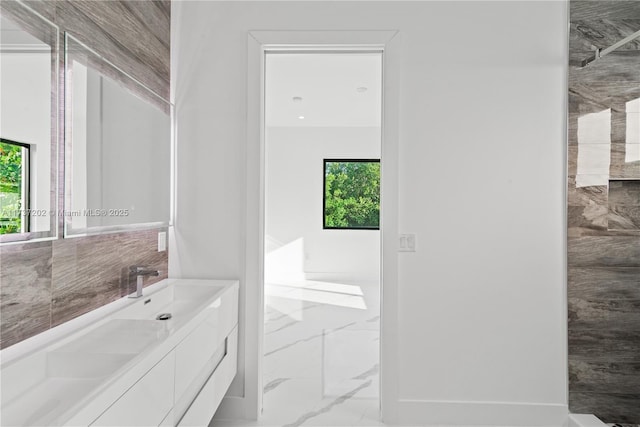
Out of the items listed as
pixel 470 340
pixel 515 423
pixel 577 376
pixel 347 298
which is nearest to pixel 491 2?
pixel 470 340

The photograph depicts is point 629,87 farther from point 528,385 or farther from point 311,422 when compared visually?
point 311,422

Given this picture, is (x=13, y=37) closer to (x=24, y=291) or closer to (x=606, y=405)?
(x=24, y=291)

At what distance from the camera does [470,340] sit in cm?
221

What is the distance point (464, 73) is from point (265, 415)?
2.35 meters

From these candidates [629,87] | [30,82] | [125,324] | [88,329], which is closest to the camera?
[30,82]

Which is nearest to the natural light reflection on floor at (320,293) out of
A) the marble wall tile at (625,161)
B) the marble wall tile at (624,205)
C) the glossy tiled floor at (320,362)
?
the glossy tiled floor at (320,362)

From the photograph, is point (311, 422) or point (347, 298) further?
point (347, 298)

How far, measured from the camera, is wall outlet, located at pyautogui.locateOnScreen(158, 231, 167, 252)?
7.15ft

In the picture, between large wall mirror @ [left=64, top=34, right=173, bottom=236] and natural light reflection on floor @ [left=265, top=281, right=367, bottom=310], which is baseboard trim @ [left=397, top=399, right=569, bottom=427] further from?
natural light reflection on floor @ [left=265, top=281, right=367, bottom=310]

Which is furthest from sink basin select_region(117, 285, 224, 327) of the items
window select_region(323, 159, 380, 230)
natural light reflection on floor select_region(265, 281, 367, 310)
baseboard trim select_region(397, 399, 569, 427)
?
window select_region(323, 159, 380, 230)

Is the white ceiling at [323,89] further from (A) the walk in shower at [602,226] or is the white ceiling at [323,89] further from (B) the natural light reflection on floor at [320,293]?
(B) the natural light reflection on floor at [320,293]

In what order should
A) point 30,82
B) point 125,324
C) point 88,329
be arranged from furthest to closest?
point 125,324 < point 88,329 < point 30,82

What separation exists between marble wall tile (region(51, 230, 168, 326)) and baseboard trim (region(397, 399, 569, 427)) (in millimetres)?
1695

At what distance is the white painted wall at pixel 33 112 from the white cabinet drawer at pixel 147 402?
2.03 ft
